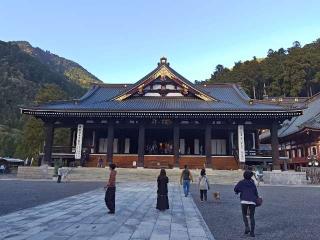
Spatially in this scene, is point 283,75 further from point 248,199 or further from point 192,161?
point 248,199

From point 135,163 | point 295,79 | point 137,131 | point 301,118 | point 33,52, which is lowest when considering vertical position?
point 135,163

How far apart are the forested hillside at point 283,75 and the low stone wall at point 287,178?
4983cm

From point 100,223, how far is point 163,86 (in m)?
25.1

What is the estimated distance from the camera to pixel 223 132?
3005 cm

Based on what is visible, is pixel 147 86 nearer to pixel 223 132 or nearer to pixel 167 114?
pixel 167 114

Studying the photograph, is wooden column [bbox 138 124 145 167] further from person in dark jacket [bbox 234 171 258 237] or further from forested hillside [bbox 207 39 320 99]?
forested hillside [bbox 207 39 320 99]

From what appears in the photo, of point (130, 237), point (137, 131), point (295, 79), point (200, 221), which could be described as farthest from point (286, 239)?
point (295, 79)

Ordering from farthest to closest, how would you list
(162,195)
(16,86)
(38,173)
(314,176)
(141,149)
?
(16,86)
(141,149)
(314,176)
(38,173)
(162,195)

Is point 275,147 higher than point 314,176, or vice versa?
point 275,147

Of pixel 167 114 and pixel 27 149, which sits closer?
pixel 167 114

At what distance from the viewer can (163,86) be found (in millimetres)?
31906

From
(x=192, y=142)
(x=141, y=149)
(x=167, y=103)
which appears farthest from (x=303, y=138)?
(x=141, y=149)

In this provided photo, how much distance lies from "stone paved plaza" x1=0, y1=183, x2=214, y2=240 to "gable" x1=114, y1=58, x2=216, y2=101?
20.4m

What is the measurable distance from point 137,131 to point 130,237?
80.1 ft
